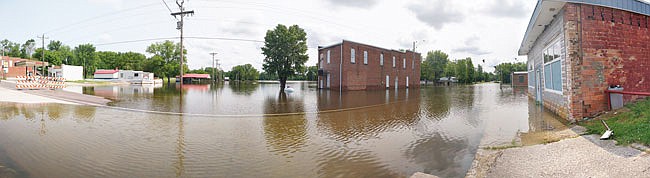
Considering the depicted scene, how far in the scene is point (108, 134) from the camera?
22.5ft

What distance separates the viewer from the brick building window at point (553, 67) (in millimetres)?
9984

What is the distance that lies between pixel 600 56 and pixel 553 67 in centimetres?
248

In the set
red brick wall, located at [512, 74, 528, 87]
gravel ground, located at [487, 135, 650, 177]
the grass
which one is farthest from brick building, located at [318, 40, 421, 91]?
red brick wall, located at [512, 74, 528, 87]

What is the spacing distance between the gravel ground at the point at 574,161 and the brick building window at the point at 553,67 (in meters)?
5.88

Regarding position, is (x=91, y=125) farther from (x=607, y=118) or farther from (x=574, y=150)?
(x=607, y=118)

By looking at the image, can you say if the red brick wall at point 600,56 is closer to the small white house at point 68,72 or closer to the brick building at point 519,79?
the brick building at point 519,79

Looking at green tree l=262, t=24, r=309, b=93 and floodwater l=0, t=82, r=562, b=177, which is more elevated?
green tree l=262, t=24, r=309, b=93

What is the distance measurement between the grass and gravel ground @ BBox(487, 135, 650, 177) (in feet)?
0.88

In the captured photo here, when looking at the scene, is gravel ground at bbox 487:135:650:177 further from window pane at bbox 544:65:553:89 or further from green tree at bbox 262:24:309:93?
green tree at bbox 262:24:309:93

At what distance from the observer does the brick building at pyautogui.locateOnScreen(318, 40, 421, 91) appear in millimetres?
30531

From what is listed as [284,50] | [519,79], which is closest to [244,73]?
[284,50]

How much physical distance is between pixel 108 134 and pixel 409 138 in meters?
7.54

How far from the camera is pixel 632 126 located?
5.55 metres

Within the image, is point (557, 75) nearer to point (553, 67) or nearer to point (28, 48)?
point (553, 67)
